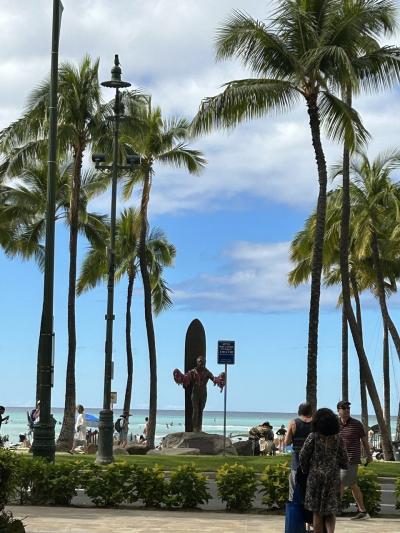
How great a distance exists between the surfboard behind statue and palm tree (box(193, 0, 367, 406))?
6.03m

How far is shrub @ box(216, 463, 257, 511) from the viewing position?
52.2 feet

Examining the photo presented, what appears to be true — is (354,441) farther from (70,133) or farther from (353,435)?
(70,133)

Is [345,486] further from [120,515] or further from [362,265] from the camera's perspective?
[362,265]

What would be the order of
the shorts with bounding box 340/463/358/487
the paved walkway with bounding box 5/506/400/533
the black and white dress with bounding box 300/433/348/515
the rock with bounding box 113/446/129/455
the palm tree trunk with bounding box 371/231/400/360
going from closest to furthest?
the black and white dress with bounding box 300/433/348/515 → the paved walkway with bounding box 5/506/400/533 → the shorts with bounding box 340/463/358/487 → the rock with bounding box 113/446/129/455 → the palm tree trunk with bounding box 371/231/400/360

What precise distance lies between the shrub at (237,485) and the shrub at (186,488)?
10.8 inches

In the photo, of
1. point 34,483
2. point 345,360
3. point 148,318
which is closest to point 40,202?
point 148,318

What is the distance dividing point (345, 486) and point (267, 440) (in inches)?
864

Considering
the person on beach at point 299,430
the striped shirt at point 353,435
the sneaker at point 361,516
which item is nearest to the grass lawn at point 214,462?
the sneaker at point 361,516

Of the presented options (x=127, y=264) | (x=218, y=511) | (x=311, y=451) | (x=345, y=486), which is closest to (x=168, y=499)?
(x=218, y=511)

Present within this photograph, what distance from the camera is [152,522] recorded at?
14.3 meters

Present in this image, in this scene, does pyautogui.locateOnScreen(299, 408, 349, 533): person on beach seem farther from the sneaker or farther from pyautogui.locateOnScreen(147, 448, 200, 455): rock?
pyautogui.locateOnScreen(147, 448, 200, 455): rock

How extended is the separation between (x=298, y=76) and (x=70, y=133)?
11043mm

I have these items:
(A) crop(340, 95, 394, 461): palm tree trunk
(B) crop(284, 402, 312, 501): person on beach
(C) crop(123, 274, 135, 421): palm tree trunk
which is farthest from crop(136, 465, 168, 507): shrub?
(C) crop(123, 274, 135, 421): palm tree trunk

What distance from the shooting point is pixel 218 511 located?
A: 1605 cm
